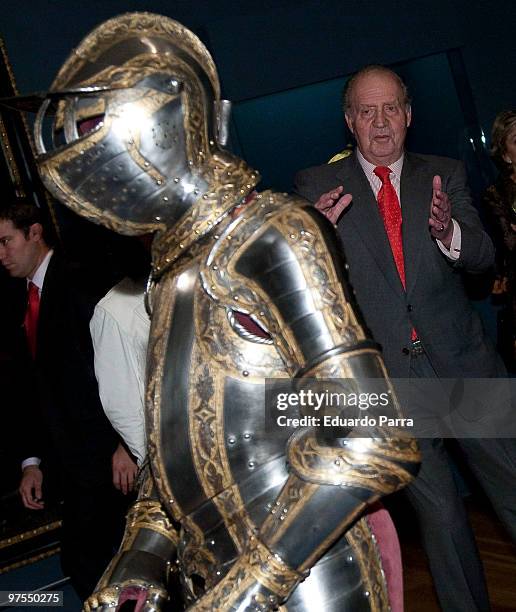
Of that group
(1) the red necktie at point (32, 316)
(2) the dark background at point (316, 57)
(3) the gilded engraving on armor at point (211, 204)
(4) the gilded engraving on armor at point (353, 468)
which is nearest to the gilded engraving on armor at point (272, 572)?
(4) the gilded engraving on armor at point (353, 468)

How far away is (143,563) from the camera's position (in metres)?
2.11

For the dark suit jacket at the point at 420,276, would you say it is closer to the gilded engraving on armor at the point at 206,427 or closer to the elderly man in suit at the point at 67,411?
the elderly man in suit at the point at 67,411

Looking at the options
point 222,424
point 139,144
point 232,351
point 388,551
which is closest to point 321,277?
point 232,351

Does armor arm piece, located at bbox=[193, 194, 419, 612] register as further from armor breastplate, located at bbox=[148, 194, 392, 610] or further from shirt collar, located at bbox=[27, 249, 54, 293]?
shirt collar, located at bbox=[27, 249, 54, 293]

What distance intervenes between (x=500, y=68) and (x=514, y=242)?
0.98 meters

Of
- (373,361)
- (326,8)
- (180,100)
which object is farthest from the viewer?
(326,8)

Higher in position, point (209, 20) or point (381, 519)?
point (209, 20)

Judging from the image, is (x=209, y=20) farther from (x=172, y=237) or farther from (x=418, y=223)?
(x=172, y=237)

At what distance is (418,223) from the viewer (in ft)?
11.7

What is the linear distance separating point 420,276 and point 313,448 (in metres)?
1.84

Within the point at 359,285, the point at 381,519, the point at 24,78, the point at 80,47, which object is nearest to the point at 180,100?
the point at 80,47

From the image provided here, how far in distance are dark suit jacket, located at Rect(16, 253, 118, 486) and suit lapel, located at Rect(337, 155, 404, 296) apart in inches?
44.3

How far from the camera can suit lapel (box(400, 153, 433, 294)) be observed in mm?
3551

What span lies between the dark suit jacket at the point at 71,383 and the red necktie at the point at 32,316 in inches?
5.6
